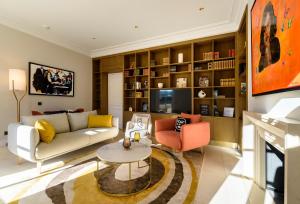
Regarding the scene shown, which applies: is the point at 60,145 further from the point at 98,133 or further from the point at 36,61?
the point at 36,61

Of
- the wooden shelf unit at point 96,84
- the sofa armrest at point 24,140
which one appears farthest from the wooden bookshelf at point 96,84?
the sofa armrest at point 24,140

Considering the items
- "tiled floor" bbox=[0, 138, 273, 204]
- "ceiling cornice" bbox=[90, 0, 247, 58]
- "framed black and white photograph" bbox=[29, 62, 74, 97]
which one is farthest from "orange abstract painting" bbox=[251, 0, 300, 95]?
"framed black and white photograph" bbox=[29, 62, 74, 97]

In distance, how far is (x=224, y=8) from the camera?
2914 mm

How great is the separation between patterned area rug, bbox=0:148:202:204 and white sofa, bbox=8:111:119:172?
0.34 metres

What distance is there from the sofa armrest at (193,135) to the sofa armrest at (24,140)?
228 centimetres

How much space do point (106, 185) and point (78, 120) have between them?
196 cm

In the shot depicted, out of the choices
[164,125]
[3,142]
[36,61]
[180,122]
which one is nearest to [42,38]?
[36,61]

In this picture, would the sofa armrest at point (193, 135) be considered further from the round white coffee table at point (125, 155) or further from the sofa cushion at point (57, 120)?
the sofa cushion at point (57, 120)

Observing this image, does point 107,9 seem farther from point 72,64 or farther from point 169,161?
point 169,161

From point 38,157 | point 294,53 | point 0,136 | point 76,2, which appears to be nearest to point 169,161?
point 38,157

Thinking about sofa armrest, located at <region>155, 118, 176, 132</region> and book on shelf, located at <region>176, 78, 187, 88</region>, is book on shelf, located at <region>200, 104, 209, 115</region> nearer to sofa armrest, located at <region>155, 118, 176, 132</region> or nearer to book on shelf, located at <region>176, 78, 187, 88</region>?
book on shelf, located at <region>176, 78, 187, 88</region>

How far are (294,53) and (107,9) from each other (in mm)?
3051

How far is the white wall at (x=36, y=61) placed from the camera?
11.1 feet

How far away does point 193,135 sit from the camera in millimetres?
2727
